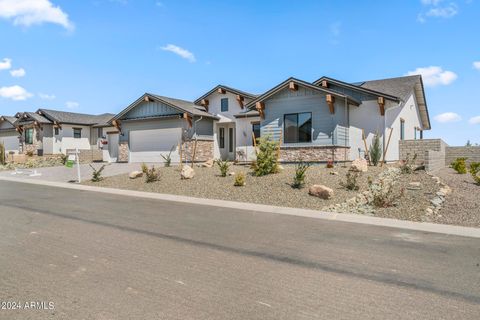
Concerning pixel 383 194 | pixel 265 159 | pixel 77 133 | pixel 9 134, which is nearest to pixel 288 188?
A: pixel 265 159

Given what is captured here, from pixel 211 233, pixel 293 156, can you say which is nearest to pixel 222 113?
pixel 293 156

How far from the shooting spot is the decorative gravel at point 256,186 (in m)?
11.4

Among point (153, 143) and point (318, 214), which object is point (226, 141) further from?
point (318, 214)

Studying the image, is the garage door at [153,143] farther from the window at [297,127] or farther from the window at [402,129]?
the window at [402,129]

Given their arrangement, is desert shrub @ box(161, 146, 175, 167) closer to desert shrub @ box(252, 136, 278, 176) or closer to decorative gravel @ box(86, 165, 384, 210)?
decorative gravel @ box(86, 165, 384, 210)

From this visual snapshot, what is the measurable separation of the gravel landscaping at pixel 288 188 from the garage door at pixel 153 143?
7002 mm

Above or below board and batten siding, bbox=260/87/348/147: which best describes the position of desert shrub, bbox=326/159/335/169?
below

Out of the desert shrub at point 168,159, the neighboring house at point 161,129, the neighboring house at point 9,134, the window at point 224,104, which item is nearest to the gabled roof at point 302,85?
the neighboring house at point 161,129

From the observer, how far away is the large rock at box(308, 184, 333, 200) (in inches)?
443

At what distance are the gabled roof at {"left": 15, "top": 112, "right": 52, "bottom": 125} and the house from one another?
10.0 metres

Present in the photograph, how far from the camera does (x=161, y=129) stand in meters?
24.3

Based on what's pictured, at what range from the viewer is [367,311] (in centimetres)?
354

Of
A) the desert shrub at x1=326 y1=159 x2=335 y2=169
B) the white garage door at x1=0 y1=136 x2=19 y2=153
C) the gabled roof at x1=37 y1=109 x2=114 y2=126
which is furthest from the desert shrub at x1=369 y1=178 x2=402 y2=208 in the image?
the white garage door at x1=0 y1=136 x2=19 y2=153

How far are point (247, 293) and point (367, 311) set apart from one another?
1.38 meters
